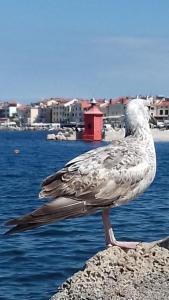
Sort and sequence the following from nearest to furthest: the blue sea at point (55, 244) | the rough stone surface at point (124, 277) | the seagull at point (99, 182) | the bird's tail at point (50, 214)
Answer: the rough stone surface at point (124, 277) < the bird's tail at point (50, 214) < the seagull at point (99, 182) < the blue sea at point (55, 244)

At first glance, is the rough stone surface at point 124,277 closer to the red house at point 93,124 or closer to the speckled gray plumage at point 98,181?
the speckled gray plumage at point 98,181

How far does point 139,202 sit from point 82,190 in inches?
752

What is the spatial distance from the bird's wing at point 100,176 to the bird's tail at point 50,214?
7 cm

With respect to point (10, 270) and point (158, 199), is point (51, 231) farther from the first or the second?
point (158, 199)

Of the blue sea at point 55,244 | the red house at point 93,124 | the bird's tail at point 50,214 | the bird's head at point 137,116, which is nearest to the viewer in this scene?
the bird's tail at point 50,214

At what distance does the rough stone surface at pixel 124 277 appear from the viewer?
586cm

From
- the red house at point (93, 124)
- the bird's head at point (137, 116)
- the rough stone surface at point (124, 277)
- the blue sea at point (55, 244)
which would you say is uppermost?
the bird's head at point (137, 116)

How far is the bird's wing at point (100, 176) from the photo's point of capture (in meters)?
6.64

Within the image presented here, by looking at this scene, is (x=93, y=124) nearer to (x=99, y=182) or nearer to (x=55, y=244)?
(x=55, y=244)

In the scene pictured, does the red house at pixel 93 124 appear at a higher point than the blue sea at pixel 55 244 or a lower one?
lower

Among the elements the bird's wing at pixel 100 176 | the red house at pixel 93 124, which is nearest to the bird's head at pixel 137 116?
the bird's wing at pixel 100 176

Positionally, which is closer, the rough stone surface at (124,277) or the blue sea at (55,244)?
the rough stone surface at (124,277)

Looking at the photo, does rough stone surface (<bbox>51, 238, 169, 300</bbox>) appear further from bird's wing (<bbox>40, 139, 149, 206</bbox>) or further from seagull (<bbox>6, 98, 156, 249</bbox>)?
bird's wing (<bbox>40, 139, 149, 206</bbox>)

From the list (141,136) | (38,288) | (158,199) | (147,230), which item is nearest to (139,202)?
(158,199)
